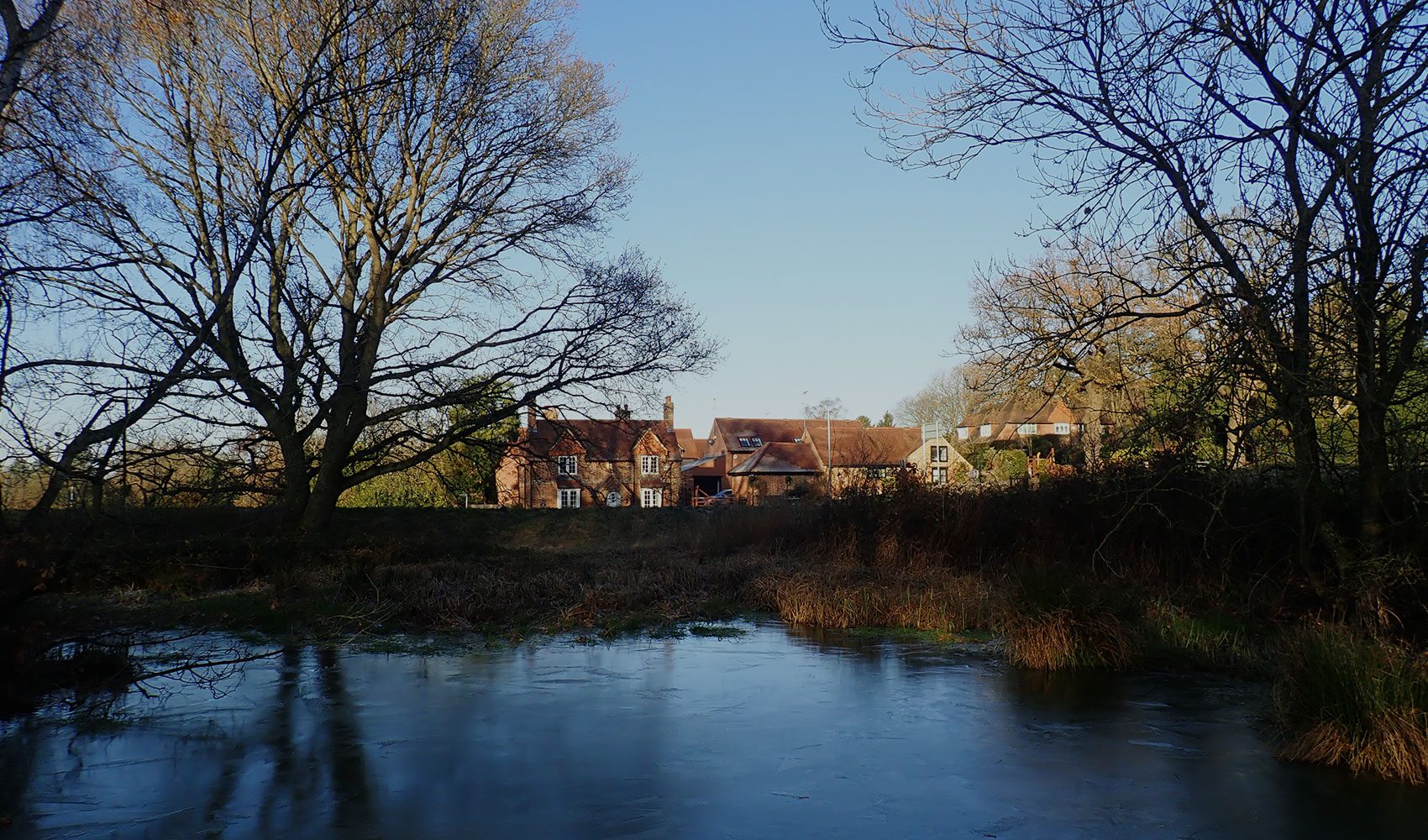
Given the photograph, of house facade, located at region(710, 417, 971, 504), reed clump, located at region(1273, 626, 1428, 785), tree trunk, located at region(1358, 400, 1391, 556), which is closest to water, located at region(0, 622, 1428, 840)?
reed clump, located at region(1273, 626, 1428, 785)

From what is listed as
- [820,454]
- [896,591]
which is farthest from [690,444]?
[896,591]

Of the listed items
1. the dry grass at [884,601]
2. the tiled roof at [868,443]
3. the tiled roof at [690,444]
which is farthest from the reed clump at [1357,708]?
the tiled roof at [690,444]

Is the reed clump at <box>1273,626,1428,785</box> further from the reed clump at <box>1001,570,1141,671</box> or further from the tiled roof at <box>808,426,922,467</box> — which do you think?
the tiled roof at <box>808,426,922,467</box>

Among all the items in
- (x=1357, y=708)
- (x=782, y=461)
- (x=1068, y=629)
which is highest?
(x=782, y=461)

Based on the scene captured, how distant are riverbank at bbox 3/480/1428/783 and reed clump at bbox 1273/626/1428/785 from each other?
0.05 ft

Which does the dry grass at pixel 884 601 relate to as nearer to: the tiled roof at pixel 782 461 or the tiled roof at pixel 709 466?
the tiled roof at pixel 782 461

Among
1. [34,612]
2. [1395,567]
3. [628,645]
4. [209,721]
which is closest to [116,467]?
[34,612]

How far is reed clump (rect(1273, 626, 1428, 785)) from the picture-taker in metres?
7.18

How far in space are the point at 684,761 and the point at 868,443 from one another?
52.6 metres

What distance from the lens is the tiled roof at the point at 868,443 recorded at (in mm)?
58250

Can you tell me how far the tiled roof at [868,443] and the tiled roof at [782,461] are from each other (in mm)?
688

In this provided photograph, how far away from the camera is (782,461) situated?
6384 centimetres

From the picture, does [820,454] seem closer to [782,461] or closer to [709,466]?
[782,461]

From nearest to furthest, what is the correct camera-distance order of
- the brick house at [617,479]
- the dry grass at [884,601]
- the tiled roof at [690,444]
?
the dry grass at [884,601] → the brick house at [617,479] → the tiled roof at [690,444]
